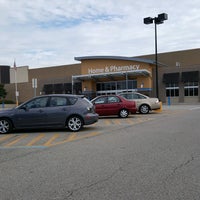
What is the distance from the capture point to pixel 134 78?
50469 mm

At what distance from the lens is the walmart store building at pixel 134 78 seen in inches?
1811

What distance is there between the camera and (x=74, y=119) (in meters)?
12.1

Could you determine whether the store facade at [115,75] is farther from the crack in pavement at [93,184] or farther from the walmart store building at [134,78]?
the crack in pavement at [93,184]

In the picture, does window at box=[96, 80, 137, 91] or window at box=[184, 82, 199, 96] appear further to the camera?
window at box=[96, 80, 137, 91]

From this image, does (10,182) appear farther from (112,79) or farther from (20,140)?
(112,79)

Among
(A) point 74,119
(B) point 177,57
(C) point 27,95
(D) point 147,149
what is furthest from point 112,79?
(D) point 147,149

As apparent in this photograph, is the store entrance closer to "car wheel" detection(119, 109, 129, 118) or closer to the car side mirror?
"car wheel" detection(119, 109, 129, 118)

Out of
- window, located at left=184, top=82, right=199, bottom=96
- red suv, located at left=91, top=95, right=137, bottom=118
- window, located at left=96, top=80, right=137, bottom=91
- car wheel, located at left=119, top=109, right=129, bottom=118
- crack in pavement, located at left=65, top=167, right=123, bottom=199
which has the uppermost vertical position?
window, located at left=96, top=80, right=137, bottom=91

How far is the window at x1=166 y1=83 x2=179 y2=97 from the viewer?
47.0 metres

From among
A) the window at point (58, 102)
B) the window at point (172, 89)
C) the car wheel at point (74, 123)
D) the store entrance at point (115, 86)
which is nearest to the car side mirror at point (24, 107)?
the window at point (58, 102)

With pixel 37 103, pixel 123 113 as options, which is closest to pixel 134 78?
pixel 123 113

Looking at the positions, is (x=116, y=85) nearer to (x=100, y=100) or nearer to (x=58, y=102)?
(x=100, y=100)

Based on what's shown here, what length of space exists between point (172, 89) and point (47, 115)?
38022mm

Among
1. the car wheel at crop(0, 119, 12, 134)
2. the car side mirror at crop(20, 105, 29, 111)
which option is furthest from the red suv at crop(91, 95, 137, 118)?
the car wheel at crop(0, 119, 12, 134)
